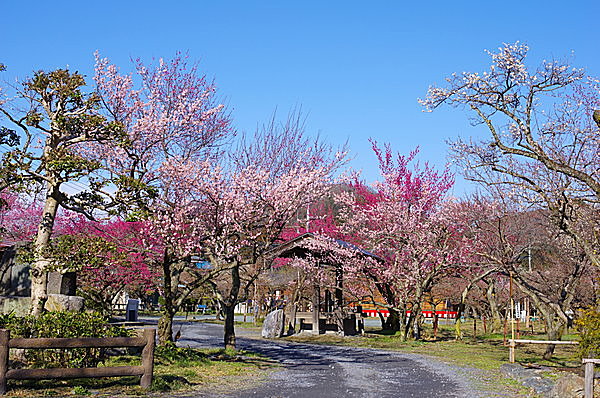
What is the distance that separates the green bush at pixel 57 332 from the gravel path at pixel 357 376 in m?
2.08

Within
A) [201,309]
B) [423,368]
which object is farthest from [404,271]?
[201,309]

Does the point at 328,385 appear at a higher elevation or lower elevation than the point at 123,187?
lower

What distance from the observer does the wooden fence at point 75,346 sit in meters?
8.29

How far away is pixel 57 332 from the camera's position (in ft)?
31.3

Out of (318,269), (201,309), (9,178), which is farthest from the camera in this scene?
(201,309)

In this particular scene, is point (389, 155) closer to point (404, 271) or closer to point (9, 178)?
point (404, 271)

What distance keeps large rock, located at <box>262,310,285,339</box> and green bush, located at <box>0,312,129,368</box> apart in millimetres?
14258

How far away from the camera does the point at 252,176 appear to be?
1420cm

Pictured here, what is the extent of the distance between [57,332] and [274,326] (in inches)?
584

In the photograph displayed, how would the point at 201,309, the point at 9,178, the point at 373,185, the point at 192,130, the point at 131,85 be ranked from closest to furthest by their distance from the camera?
the point at 9,178 < the point at 131,85 < the point at 192,130 < the point at 373,185 < the point at 201,309

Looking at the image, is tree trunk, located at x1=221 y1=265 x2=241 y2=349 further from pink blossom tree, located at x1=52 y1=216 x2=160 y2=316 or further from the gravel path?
pink blossom tree, located at x1=52 y1=216 x2=160 y2=316

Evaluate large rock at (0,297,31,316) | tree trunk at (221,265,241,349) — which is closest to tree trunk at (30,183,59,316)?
large rock at (0,297,31,316)

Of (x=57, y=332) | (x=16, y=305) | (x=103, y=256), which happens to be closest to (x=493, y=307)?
(x=103, y=256)

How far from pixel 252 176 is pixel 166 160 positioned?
209cm
